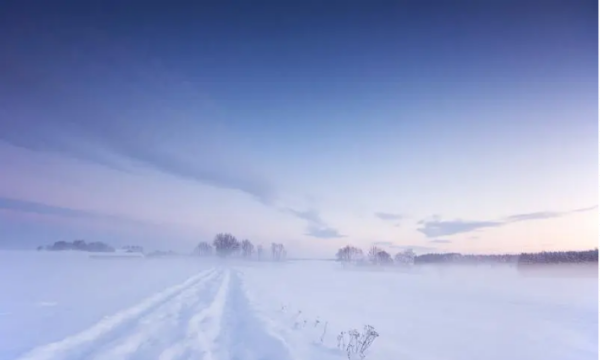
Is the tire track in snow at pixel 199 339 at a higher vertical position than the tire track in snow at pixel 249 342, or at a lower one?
higher

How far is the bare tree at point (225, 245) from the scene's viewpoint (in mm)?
168375

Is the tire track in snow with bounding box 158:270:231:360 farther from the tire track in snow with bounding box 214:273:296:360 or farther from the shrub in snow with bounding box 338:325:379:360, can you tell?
the shrub in snow with bounding box 338:325:379:360

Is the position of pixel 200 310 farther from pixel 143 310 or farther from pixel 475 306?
pixel 475 306

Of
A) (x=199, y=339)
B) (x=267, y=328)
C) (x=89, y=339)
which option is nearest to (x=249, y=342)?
(x=199, y=339)

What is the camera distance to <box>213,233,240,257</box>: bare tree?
168 metres

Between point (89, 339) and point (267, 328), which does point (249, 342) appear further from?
point (89, 339)

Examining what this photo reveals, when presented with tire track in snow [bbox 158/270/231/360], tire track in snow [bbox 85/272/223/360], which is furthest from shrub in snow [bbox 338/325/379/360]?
tire track in snow [bbox 85/272/223/360]

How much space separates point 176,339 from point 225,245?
166897 mm

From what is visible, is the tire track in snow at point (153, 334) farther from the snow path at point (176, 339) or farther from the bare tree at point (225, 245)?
the bare tree at point (225, 245)

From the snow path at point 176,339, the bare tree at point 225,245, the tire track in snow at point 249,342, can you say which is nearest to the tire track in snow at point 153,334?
the snow path at point 176,339

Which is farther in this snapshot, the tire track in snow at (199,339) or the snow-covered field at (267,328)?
the snow-covered field at (267,328)

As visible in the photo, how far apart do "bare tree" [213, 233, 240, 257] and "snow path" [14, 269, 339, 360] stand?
159m

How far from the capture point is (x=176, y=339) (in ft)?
31.9

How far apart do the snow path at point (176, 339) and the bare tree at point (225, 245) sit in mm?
158505
